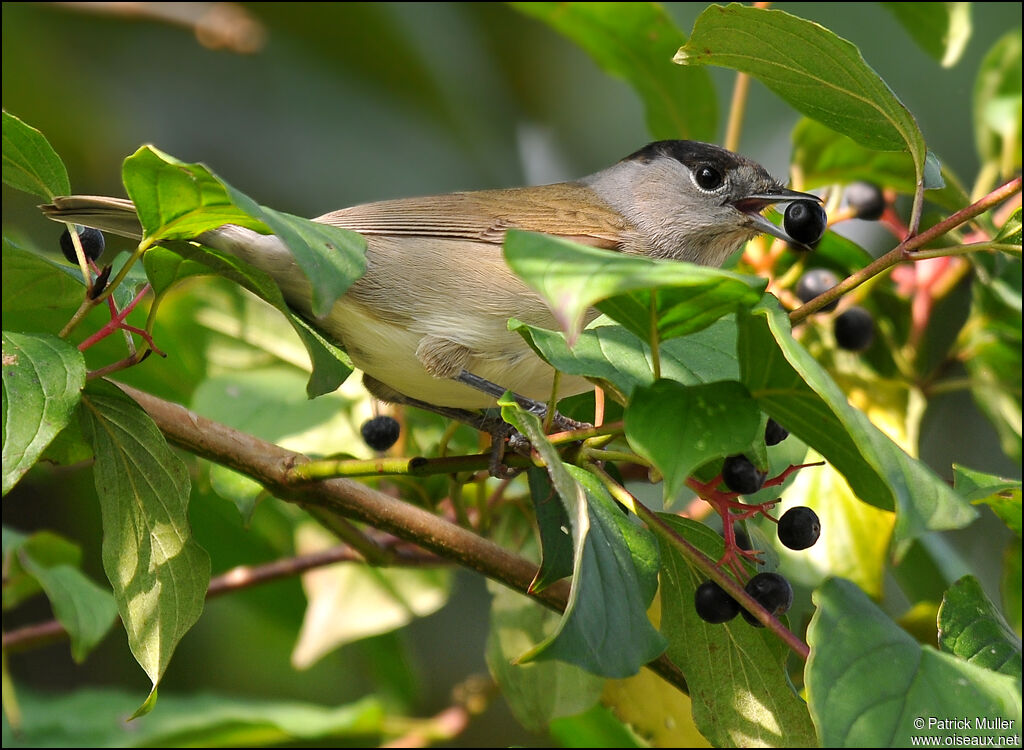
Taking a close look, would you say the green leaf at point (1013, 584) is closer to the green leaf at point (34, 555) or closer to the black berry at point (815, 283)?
the black berry at point (815, 283)

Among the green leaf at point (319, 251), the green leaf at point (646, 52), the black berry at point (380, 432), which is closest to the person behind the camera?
the green leaf at point (319, 251)

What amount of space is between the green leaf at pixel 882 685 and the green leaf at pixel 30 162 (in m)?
1.66

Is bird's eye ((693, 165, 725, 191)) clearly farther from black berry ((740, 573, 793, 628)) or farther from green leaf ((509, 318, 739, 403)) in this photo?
black berry ((740, 573, 793, 628))

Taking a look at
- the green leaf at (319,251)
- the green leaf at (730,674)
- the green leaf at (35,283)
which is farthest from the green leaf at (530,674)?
the green leaf at (35,283)

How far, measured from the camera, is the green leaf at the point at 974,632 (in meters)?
1.83

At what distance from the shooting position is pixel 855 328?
3209 millimetres

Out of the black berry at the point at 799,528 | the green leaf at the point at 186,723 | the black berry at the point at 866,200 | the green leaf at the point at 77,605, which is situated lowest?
the green leaf at the point at 186,723

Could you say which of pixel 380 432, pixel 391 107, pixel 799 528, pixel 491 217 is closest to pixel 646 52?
pixel 491 217

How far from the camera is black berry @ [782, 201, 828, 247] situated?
266 centimetres

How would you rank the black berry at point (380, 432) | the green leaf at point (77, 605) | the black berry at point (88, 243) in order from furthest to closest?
the black berry at point (380, 432)
the green leaf at point (77, 605)
the black berry at point (88, 243)

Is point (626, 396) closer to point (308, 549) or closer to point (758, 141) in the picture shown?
point (308, 549)

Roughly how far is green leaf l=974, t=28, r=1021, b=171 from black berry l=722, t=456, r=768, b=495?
2.24 m

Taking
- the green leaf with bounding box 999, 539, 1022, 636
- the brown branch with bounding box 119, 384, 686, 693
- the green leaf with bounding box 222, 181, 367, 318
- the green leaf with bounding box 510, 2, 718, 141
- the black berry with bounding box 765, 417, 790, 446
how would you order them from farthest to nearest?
the green leaf with bounding box 510, 2, 718, 141
the green leaf with bounding box 999, 539, 1022, 636
the brown branch with bounding box 119, 384, 686, 693
the black berry with bounding box 765, 417, 790, 446
the green leaf with bounding box 222, 181, 367, 318

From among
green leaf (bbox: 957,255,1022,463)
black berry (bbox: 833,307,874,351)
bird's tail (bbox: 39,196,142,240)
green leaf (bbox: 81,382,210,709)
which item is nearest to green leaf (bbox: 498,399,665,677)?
green leaf (bbox: 81,382,210,709)
